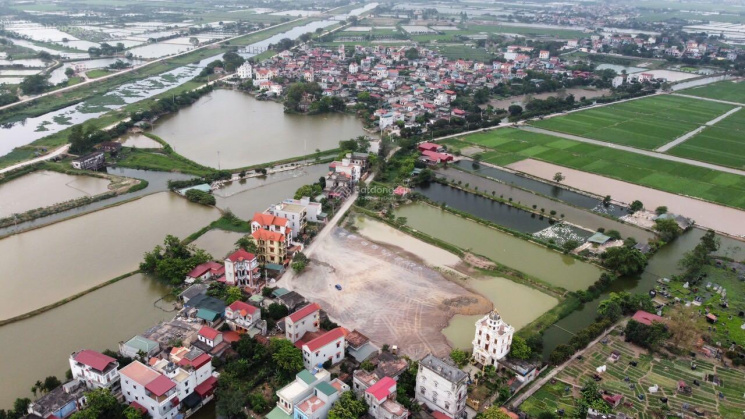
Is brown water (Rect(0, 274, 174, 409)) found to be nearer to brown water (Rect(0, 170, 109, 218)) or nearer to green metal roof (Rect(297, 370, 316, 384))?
green metal roof (Rect(297, 370, 316, 384))

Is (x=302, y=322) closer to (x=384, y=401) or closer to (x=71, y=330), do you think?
(x=384, y=401)

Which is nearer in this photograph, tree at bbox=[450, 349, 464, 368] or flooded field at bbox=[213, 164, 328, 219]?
tree at bbox=[450, 349, 464, 368]

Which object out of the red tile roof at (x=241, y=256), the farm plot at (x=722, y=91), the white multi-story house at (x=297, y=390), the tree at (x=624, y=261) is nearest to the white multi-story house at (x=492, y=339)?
the white multi-story house at (x=297, y=390)

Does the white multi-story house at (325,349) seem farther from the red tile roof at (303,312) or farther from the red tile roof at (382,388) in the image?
the red tile roof at (382,388)

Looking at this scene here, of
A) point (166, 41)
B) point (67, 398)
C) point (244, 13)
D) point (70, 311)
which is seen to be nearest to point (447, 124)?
point (70, 311)

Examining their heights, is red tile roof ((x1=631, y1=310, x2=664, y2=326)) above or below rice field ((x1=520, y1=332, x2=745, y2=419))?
above

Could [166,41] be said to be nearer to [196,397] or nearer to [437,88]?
[437,88]

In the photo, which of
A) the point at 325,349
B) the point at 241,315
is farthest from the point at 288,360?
the point at 241,315

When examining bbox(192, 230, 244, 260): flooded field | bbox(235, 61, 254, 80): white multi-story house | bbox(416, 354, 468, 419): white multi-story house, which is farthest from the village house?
bbox(235, 61, 254, 80): white multi-story house
